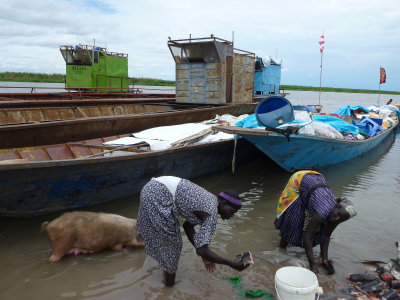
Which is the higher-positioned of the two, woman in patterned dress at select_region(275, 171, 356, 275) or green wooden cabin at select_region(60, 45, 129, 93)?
green wooden cabin at select_region(60, 45, 129, 93)

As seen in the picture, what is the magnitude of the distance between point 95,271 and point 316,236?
2.44 m

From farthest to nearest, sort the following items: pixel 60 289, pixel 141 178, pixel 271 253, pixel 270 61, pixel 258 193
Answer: pixel 270 61 → pixel 258 193 → pixel 141 178 → pixel 271 253 → pixel 60 289

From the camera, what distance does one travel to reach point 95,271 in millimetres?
3734

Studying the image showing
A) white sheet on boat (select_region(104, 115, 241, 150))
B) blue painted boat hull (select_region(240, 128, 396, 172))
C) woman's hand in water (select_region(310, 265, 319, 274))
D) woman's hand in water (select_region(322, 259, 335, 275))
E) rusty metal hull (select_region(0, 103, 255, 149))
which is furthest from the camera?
blue painted boat hull (select_region(240, 128, 396, 172))

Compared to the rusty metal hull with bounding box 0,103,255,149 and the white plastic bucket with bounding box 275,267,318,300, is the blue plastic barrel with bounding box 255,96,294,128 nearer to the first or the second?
the rusty metal hull with bounding box 0,103,255,149

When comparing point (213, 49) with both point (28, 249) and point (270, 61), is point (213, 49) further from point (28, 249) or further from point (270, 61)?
point (28, 249)

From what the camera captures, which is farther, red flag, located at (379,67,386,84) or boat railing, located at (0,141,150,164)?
→ red flag, located at (379,67,386,84)

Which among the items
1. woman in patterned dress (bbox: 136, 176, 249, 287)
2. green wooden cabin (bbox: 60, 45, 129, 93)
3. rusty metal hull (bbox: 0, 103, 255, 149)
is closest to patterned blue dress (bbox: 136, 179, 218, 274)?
woman in patterned dress (bbox: 136, 176, 249, 287)

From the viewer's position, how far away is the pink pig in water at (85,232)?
3.67 meters

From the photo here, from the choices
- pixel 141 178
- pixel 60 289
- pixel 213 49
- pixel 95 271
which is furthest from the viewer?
pixel 213 49

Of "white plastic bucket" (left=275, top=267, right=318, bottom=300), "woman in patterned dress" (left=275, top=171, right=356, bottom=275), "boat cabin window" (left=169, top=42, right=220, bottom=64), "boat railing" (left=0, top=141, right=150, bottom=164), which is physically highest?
"boat cabin window" (left=169, top=42, right=220, bottom=64)

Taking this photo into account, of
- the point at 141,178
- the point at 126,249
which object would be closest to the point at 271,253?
the point at 126,249

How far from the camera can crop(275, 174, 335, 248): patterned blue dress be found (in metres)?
3.48

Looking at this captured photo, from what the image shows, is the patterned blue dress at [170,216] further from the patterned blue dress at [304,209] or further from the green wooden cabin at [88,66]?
the green wooden cabin at [88,66]
